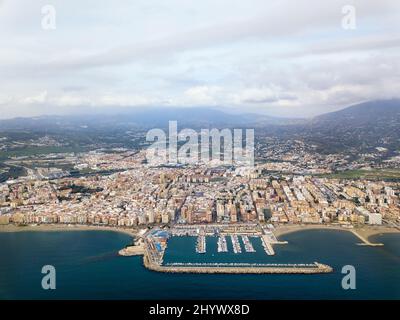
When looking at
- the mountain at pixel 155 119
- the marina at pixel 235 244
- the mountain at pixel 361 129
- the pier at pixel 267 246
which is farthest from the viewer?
the mountain at pixel 155 119

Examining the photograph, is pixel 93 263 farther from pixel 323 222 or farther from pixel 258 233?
pixel 323 222

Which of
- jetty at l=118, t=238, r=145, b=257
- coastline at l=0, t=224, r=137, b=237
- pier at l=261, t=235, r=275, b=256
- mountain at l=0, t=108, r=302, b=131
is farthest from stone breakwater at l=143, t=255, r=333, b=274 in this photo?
mountain at l=0, t=108, r=302, b=131

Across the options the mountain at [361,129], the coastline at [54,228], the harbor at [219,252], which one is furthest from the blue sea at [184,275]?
the mountain at [361,129]

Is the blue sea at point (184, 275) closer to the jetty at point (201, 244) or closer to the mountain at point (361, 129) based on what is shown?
the jetty at point (201, 244)

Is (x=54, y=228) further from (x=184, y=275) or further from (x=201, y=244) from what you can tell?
(x=184, y=275)

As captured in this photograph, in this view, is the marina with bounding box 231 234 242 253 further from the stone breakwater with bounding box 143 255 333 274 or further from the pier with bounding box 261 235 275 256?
the stone breakwater with bounding box 143 255 333 274

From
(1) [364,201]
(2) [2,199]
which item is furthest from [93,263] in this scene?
(1) [364,201]

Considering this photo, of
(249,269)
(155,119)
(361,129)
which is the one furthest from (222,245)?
(155,119)
